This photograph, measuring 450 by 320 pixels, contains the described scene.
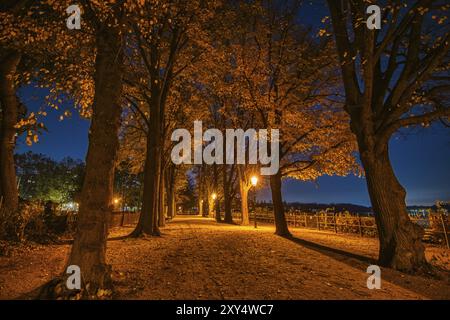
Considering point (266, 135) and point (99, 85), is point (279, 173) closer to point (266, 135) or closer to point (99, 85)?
point (266, 135)

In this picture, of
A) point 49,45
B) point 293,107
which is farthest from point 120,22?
point 293,107

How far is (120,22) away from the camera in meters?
5.76

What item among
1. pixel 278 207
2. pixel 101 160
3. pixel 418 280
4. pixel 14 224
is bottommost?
pixel 418 280

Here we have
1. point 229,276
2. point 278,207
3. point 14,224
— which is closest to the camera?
point 229,276

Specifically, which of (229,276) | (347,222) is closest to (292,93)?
(347,222)

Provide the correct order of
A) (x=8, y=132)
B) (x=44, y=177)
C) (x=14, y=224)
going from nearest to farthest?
1. (x=14, y=224)
2. (x=8, y=132)
3. (x=44, y=177)

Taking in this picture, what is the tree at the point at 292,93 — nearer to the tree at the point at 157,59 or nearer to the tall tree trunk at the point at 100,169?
the tree at the point at 157,59

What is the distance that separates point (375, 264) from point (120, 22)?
8.89 meters

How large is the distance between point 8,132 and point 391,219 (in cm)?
1574

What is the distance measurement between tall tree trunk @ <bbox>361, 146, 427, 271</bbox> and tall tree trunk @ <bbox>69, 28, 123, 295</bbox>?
271 inches

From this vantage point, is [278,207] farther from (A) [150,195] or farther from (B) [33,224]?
(B) [33,224]

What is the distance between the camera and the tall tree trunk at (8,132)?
40.5 feet

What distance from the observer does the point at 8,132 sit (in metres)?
13.1
